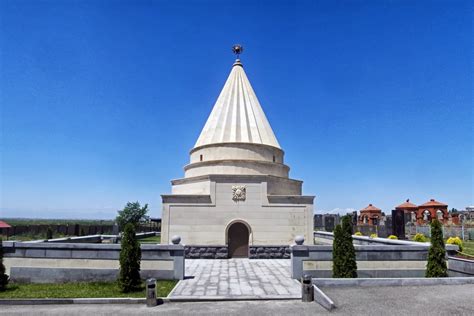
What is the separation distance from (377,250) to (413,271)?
1786 mm

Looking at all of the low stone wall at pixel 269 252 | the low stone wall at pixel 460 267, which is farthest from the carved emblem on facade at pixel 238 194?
the low stone wall at pixel 460 267

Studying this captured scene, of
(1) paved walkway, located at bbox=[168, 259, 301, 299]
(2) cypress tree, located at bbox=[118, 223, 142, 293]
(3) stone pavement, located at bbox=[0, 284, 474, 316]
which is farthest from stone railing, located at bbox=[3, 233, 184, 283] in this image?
(3) stone pavement, located at bbox=[0, 284, 474, 316]

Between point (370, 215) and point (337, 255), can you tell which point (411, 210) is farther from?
point (337, 255)

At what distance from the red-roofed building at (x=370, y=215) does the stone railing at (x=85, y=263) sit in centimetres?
3636

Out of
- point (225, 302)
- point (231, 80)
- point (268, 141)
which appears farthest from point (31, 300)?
point (231, 80)

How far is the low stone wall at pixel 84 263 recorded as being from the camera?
40.9 ft

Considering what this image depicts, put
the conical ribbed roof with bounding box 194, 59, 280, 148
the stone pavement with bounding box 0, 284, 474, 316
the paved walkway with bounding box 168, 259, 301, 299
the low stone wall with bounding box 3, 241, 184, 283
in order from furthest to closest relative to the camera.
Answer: the conical ribbed roof with bounding box 194, 59, 280, 148
the low stone wall with bounding box 3, 241, 184, 283
the paved walkway with bounding box 168, 259, 301, 299
the stone pavement with bounding box 0, 284, 474, 316

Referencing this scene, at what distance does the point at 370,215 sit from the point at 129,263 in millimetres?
39461

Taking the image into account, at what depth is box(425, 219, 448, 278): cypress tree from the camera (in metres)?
11.6

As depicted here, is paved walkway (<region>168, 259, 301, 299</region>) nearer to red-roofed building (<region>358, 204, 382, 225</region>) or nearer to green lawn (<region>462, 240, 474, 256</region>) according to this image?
green lawn (<region>462, 240, 474, 256</region>)

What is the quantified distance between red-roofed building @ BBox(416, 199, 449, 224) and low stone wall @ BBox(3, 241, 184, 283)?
1516 inches

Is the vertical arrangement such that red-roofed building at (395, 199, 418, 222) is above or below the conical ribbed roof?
below

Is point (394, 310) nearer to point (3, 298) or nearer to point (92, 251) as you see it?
point (92, 251)

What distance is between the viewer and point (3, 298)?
10203 mm
